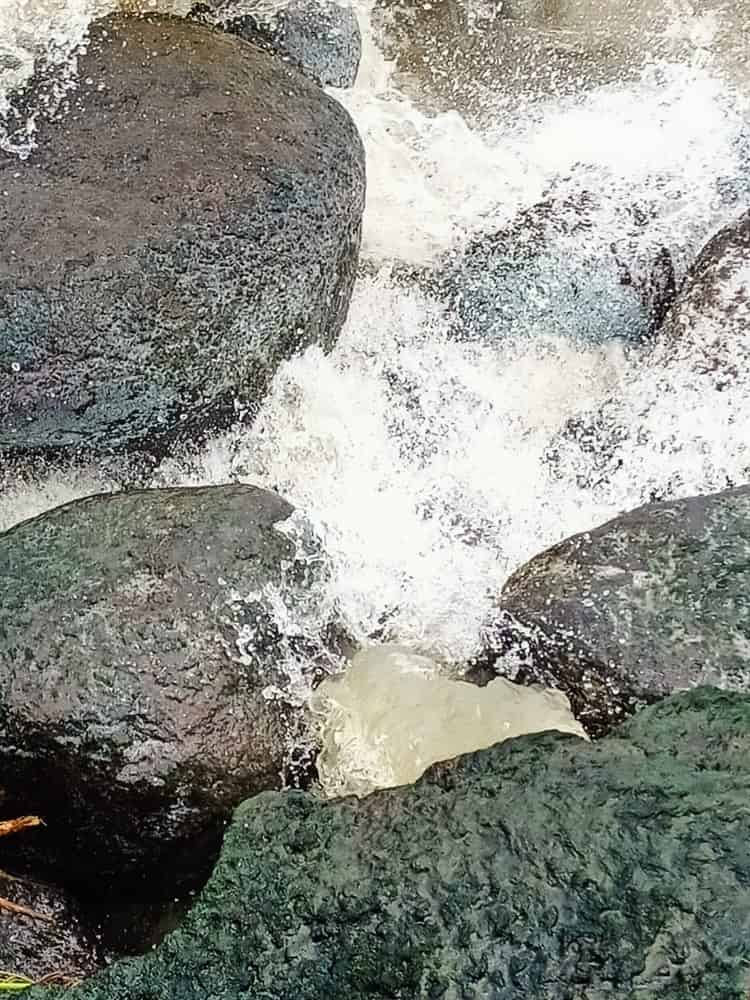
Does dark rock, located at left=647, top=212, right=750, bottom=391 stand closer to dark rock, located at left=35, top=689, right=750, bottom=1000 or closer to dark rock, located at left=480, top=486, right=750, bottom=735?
dark rock, located at left=480, top=486, right=750, bottom=735

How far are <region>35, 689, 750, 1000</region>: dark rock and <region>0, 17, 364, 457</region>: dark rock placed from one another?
1335 millimetres

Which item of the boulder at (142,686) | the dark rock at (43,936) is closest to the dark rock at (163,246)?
the boulder at (142,686)

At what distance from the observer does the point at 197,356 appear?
9.58 ft

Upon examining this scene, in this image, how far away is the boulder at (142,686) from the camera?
7.79 feet

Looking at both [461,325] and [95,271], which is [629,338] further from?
[95,271]

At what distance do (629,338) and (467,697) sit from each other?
4.69 feet

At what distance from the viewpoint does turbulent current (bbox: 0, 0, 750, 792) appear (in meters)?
3.04

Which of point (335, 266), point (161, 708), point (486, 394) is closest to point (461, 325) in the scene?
point (486, 394)

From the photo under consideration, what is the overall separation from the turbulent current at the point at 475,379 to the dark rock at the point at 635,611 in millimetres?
225

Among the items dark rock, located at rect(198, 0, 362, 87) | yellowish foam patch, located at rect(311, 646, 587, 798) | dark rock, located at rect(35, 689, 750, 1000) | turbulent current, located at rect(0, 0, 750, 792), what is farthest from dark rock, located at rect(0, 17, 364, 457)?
dark rock, located at rect(35, 689, 750, 1000)

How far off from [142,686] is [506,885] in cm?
101

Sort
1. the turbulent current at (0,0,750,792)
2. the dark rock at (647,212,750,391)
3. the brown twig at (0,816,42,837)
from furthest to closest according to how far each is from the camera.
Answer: the dark rock at (647,212,750,391) → the turbulent current at (0,0,750,792) → the brown twig at (0,816,42,837)

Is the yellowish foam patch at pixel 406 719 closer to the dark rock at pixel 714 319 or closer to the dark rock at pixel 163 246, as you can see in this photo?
the dark rock at pixel 163 246

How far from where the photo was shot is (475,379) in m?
3.43
